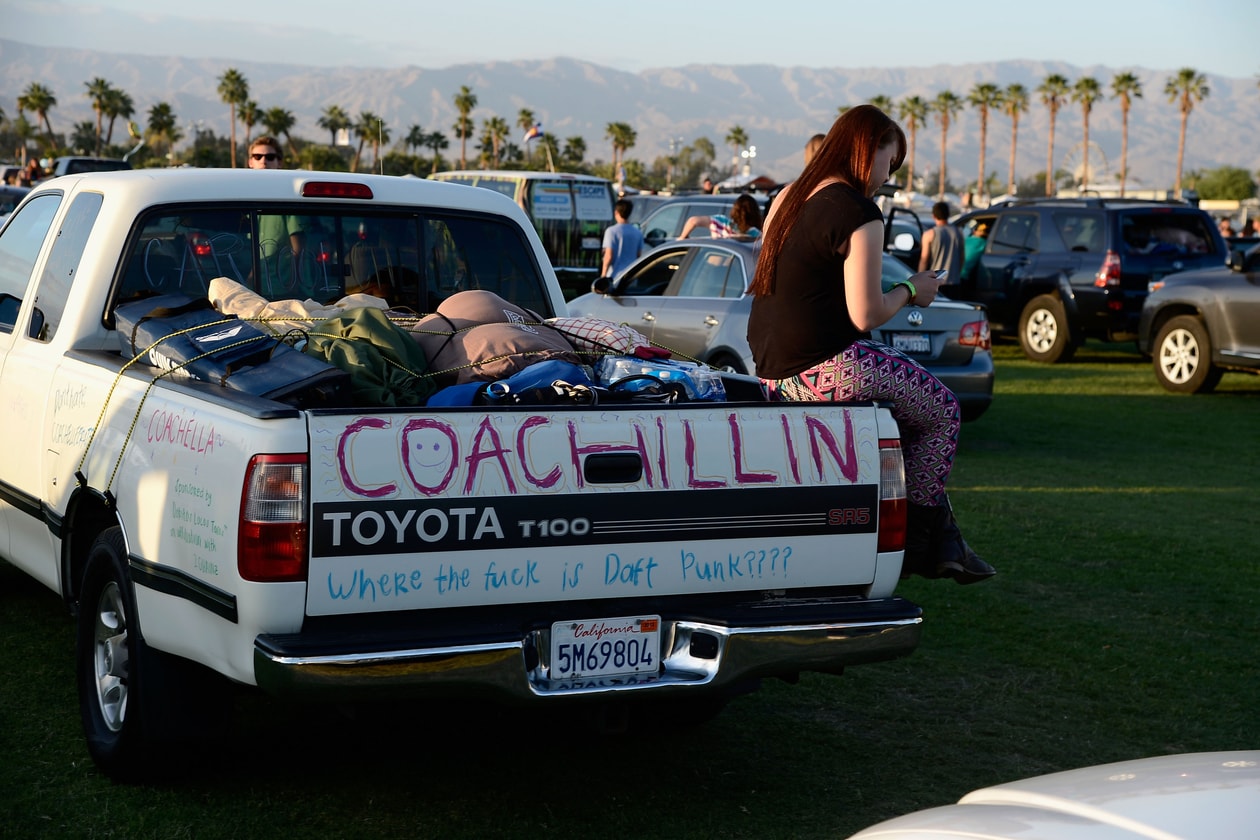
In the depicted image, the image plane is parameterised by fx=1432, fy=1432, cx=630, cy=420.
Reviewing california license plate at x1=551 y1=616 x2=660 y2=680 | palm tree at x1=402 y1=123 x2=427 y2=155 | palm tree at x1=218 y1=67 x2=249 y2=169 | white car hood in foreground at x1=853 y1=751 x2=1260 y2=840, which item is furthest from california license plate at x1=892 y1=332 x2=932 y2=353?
palm tree at x1=402 y1=123 x2=427 y2=155

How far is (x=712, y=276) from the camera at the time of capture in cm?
1103

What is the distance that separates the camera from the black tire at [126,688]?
4.21 m

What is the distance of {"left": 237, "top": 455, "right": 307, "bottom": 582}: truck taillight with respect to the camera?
3.60m

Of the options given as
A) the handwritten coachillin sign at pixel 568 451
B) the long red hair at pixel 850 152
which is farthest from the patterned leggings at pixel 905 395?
the handwritten coachillin sign at pixel 568 451

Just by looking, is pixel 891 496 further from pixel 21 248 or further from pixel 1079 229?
pixel 1079 229

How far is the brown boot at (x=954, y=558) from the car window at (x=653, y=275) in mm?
6664

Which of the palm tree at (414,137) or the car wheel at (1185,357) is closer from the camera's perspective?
the car wheel at (1185,357)

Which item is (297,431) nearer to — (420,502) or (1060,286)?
(420,502)

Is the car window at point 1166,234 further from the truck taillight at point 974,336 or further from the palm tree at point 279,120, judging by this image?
the palm tree at point 279,120

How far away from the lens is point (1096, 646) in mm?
6270

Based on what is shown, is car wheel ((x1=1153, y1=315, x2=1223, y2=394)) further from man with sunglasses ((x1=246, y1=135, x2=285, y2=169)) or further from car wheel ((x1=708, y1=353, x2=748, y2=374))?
man with sunglasses ((x1=246, y1=135, x2=285, y2=169))

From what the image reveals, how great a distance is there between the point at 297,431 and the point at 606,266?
456 inches

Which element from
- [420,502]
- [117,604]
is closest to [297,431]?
[420,502]

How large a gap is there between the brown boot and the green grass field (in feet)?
2.07
